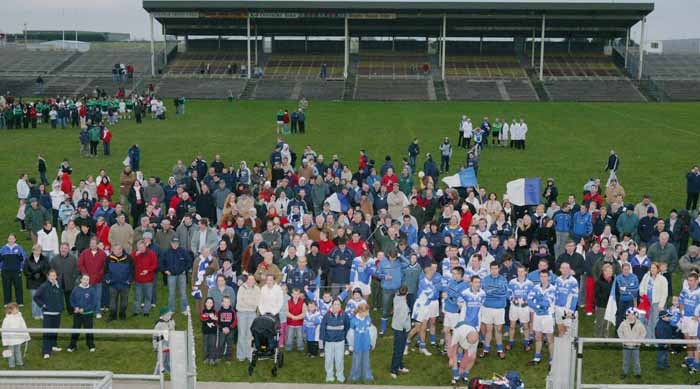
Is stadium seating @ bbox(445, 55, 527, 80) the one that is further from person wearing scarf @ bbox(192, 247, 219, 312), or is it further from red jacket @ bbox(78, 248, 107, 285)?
red jacket @ bbox(78, 248, 107, 285)

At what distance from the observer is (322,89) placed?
6300 centimetres

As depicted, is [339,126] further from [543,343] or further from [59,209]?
[543,343]

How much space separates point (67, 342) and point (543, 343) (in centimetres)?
837

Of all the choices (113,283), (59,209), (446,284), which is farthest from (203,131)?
(446,284)

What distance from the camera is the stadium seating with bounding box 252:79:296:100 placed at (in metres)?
60.8

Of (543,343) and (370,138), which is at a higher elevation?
(370,138)

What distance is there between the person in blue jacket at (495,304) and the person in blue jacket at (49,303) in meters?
7.21

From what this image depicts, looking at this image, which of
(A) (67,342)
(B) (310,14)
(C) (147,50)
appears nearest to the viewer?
(A) (67,342)

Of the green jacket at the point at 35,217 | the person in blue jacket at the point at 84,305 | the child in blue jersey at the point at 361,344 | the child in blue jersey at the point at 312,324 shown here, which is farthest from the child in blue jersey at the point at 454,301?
the green jacket at the point at 35,217

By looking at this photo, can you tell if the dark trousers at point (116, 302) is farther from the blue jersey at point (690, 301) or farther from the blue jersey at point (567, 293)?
the blue jersey at point (690, 301)

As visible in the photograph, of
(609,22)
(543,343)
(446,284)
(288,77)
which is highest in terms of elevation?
(609,22)

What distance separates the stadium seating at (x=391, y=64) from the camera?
7025 cm

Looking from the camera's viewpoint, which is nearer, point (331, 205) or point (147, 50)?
point (331, 205)

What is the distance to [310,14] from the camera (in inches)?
2657
